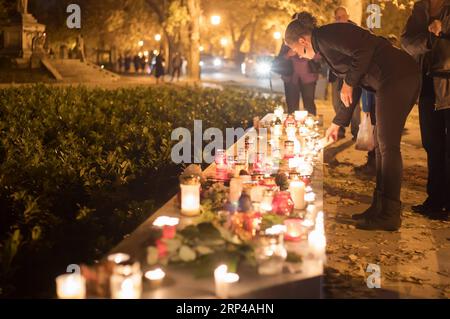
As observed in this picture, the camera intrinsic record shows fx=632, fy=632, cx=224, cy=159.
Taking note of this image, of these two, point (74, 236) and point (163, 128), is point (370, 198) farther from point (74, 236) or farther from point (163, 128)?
point (74, 236)

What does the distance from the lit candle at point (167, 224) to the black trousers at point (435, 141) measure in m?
2.98

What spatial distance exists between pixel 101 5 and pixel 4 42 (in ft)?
35.7

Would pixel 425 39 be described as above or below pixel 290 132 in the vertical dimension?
above

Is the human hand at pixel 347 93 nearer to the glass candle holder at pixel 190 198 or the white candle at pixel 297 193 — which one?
the white candle at pixel 297 193

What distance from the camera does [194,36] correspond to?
30.6 m

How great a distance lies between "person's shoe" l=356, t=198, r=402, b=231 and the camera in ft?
17.3

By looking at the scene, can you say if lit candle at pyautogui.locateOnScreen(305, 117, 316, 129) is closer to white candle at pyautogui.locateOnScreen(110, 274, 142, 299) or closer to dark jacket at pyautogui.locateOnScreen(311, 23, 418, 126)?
dark jacket at pyautogui.locateOnScreen(311, 23, 418, 126)

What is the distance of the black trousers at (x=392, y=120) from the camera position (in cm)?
500

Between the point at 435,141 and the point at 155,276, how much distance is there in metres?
3.70

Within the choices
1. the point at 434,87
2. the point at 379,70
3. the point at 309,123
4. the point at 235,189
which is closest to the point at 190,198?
the point at 235,189

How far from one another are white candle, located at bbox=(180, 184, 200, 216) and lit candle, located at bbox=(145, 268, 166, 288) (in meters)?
0.96

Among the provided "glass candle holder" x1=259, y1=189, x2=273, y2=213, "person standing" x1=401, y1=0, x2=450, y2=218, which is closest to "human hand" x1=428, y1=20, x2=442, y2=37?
"person standing" x1=401, y1=0, x2=450, y2=218

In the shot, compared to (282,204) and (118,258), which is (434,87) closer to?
(282,204)

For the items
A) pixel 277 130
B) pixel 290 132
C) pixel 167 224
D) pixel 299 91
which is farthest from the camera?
pixel 299 91
